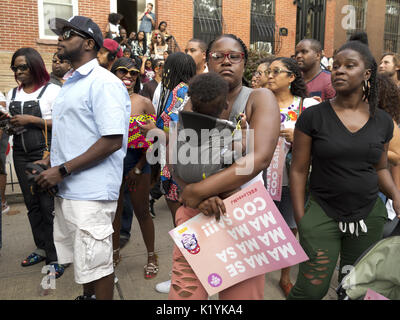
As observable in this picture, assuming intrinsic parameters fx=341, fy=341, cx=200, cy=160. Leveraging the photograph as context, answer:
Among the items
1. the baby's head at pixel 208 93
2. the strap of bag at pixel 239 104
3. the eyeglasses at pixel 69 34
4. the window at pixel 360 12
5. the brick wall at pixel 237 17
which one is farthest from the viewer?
the window at pixel 360 12

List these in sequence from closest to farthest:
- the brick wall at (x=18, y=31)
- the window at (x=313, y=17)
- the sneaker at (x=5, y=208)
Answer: the sneaker at (x=5, y=208) < the window at (x=313, y=17) < the brick wall at (x=18, y=31)

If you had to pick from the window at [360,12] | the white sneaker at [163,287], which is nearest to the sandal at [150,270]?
the white sneaker at [163,287]

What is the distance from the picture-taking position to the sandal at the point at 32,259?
3.58 meters

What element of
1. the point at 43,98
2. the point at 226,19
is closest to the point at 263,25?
the point at 226,19

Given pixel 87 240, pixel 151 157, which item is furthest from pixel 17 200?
pixel 87 240

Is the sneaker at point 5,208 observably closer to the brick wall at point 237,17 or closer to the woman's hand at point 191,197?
the woman's hand at point 191,197

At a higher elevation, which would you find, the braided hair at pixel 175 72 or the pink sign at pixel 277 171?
the braided hair at pixel 175 72

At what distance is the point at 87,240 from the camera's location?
2.17 m

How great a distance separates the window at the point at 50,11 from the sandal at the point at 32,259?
9.43m

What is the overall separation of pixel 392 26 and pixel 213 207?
24618 mm

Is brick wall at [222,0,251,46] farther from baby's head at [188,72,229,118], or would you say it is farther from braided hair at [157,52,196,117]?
baby's head at [188,72,229,118]

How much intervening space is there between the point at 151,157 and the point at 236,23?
12.4 metres

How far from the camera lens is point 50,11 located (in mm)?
11086

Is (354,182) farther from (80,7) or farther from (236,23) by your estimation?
(236,23)
